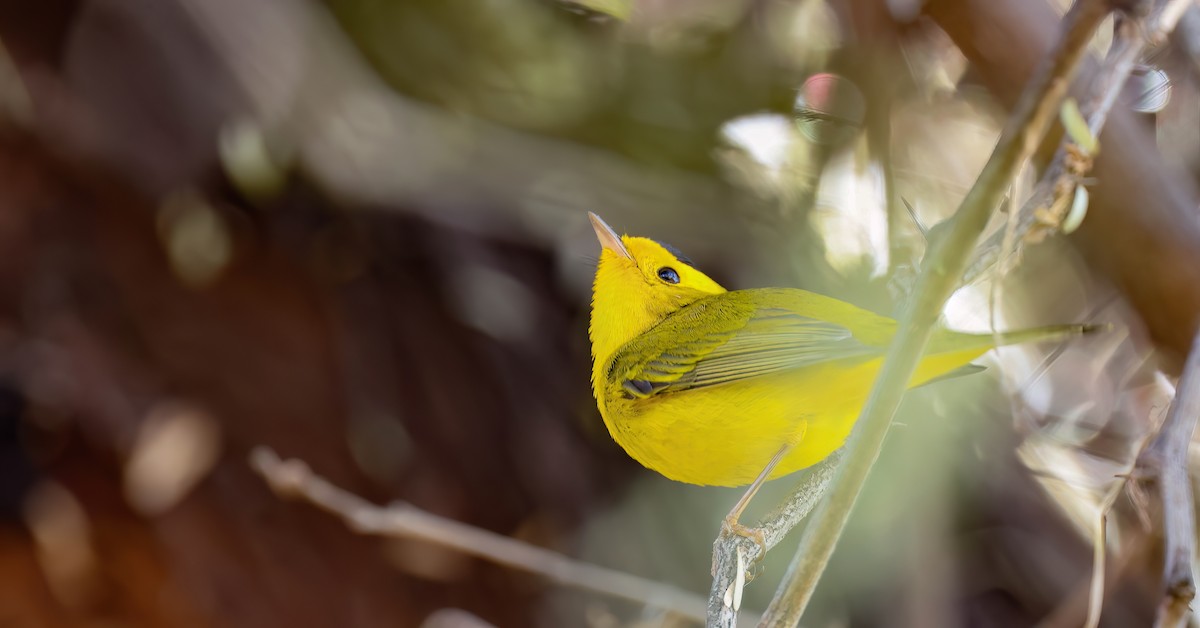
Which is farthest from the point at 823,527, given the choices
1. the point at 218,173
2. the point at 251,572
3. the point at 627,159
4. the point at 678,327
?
the point at 218,173

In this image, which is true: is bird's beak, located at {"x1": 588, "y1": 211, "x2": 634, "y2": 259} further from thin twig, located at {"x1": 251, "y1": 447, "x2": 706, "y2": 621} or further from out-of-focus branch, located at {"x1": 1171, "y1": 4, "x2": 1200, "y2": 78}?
out-of-focus branch, located at {"x1": 1171, "y1": 4, "x2": 1200, "y2": 78}

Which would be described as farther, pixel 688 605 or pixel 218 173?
pixel 218 173

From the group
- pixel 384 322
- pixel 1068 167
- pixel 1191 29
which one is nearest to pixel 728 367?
pixel 1068 167

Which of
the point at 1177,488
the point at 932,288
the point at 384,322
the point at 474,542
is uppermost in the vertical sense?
the point at 932,288

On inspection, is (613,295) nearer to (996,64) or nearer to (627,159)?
(996,64)

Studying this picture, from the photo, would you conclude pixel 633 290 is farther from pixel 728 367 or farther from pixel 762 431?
pixel 762 431

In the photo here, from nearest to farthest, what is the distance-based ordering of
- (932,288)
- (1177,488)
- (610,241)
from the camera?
(932,288) → (1177,488) → (610,241)
